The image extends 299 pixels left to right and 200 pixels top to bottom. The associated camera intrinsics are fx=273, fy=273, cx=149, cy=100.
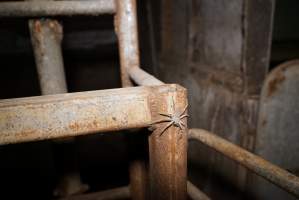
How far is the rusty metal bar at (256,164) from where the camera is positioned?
83cm

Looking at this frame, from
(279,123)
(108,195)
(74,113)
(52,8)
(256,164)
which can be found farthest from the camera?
(279,123)

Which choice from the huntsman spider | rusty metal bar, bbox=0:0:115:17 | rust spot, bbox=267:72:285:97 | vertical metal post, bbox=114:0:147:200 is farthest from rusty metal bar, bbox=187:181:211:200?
rusty metal bar, bbox=0:0:115:17

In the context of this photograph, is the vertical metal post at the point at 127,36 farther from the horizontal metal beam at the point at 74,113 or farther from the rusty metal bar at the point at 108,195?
the horizontal metal beam at the point at 74,113

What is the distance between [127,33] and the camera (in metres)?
1.28

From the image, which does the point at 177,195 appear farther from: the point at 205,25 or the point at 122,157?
the point at 122,157

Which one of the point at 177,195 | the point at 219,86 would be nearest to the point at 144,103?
the point at 177,195

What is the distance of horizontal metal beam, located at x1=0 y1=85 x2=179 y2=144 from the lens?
1.92ft

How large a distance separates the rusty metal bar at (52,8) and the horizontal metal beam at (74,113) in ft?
2.09

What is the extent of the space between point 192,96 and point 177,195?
5.93 ft

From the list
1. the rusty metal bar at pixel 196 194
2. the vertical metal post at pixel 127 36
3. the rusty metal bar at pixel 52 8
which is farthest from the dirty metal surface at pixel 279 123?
the rusty metal bar at pixel 52 8

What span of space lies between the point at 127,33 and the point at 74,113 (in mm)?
755

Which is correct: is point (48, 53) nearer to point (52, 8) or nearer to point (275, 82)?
point (52, 8)

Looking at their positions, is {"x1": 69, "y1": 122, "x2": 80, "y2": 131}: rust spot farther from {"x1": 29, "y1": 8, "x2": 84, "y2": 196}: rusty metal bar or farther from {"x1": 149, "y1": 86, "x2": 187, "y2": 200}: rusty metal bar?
{"x1": 29, "y1": 8, "x2": 84, "y2": 196}: rusty metal bar

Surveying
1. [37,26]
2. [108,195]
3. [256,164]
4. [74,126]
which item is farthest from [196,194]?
[37,26]
